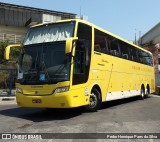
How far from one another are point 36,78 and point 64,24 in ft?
7.52

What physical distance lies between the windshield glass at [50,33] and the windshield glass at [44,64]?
0.86 ft

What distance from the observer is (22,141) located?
786cm

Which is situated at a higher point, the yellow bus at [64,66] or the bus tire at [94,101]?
the yellow bus at [64,66]

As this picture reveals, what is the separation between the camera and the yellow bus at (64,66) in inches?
448

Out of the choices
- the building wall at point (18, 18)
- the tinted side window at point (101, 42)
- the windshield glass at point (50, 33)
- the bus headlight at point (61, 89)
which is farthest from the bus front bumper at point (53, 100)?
the building wall at point (18, 18)

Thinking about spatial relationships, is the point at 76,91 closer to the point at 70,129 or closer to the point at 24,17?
the point at 70,129

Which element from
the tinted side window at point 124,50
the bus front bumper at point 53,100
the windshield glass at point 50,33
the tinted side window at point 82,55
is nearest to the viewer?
the bus front bumper at point 53,100

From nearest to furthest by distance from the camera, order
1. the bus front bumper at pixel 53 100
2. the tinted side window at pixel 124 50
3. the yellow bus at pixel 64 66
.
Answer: the bus front bumper at pixel 53 100, the yellow bus at pixel 64 66, the tinted side window at pixel 124 50

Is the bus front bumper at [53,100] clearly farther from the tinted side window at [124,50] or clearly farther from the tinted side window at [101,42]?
the tinted side window at [124,50]

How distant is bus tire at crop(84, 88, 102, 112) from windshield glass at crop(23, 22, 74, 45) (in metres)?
2.71

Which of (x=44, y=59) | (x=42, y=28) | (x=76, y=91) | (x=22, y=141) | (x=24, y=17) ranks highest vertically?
(x=24, y=17)

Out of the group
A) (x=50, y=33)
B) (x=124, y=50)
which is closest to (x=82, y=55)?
(x=50, y=33)

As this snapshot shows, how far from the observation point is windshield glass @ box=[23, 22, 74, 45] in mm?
12115

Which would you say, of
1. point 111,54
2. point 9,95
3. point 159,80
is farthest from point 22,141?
point 159,80
